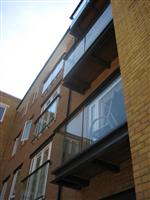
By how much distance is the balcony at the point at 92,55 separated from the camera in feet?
24.9

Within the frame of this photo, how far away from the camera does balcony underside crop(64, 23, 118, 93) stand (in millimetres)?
7589

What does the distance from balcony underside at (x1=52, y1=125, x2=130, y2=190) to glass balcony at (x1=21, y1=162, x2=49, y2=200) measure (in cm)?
182

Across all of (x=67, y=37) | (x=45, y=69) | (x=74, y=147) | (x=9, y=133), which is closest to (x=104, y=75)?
(x=74, y=147)

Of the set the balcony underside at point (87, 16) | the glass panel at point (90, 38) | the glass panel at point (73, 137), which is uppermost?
the balcony underside at point (87, 16)

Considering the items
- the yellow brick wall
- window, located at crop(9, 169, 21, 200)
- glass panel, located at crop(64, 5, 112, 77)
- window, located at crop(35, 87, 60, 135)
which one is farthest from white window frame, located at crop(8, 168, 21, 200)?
the yellow brick wall

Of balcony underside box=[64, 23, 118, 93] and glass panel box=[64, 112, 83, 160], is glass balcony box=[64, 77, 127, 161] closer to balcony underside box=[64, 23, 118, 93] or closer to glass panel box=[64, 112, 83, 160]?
glass panel box=[64, 112, 83, 160]

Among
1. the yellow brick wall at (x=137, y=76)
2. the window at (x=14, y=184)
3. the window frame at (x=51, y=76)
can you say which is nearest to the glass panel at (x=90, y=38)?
the yellow brick wall at (x=137, y=76)

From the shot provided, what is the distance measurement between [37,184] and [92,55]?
16.3 ft

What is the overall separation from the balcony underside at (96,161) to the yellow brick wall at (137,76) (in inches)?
32.7

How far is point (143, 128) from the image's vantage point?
338 centimetres

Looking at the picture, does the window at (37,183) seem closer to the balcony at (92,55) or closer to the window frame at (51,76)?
the balcony at (92,55)

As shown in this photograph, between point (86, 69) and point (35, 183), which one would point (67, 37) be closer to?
point (86, 69)

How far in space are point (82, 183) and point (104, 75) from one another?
3.75 meters

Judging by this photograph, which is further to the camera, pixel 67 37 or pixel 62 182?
pixel 67 37
